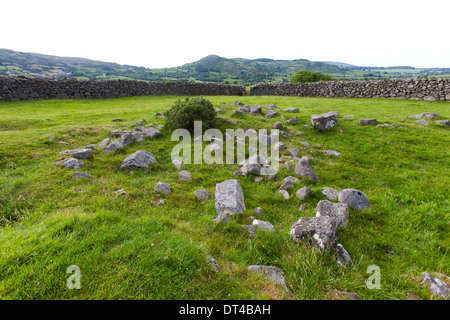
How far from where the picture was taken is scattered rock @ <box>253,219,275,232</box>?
4.75 metres

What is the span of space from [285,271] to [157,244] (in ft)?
7.36

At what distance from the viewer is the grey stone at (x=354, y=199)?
5.70 m

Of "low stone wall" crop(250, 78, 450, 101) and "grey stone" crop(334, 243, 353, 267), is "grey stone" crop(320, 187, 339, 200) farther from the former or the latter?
"low stone wall" crop(250, 78, 450, 101)

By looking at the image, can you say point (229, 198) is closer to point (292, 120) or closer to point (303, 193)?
point (303, 193)

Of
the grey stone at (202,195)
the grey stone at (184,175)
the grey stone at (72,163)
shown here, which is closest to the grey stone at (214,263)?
the grey stone at (202,195)

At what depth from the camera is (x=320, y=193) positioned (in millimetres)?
6359

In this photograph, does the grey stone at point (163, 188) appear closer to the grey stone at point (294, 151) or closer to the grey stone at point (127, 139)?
the grey stone at point (127, 139)

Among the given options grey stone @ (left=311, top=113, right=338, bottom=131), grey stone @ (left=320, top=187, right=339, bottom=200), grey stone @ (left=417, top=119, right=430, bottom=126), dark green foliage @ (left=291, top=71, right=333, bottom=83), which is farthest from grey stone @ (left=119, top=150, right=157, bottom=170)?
dark green foliage @ (left=291, top=71, right=333, bottom=83)

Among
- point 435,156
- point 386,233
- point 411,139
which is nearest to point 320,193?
point 386,233

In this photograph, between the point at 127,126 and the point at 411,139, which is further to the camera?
the point at 127,126

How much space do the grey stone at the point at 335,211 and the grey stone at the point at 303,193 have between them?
851 mm

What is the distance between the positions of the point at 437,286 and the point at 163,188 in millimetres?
5993

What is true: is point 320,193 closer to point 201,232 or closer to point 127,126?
point 201,232

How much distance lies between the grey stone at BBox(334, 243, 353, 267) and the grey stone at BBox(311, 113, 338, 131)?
29.6ft
